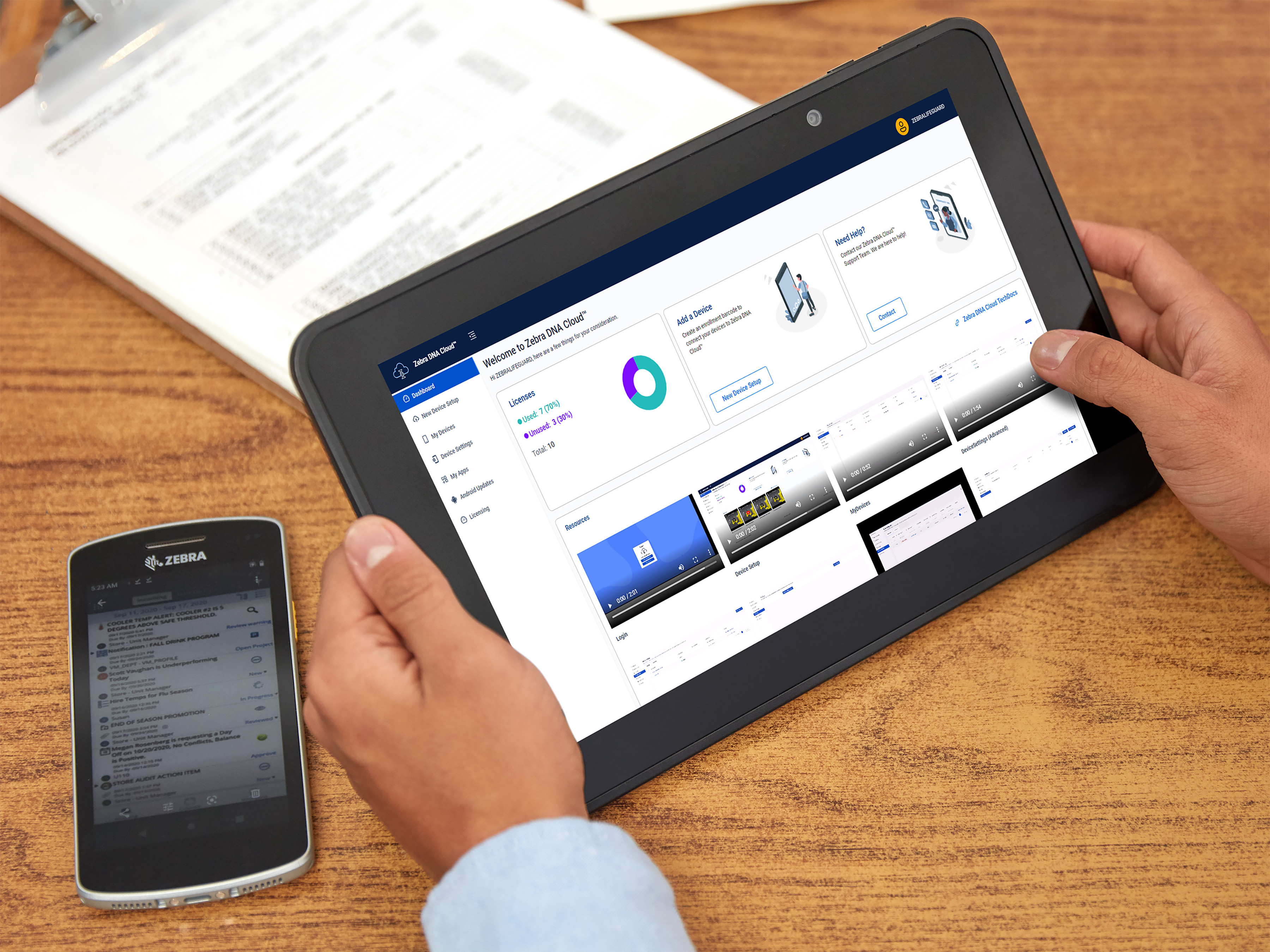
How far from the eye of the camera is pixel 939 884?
0.51 meters

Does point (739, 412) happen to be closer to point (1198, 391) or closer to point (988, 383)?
point (988, 383)

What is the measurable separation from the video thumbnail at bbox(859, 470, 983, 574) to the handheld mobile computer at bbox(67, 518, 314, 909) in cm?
37

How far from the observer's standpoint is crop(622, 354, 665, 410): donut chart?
1.67ft

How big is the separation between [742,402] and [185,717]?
1.25 ft

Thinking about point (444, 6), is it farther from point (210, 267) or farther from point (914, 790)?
point (914, 790)

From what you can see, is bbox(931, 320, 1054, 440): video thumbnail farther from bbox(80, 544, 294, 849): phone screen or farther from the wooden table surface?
bbox(80, 544, 294, 849): phone screen

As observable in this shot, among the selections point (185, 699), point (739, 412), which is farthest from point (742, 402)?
point (185, 699)

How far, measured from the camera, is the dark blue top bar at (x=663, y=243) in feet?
1.60

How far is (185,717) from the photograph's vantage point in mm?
524

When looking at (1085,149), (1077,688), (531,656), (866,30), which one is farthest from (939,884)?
(866,30)

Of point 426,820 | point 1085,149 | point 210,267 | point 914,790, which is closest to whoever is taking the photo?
point 426,820

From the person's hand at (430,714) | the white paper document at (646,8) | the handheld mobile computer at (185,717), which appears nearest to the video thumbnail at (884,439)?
the person's hand at (430,714)

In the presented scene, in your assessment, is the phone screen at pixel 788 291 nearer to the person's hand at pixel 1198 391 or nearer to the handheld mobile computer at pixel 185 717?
the person's hand at pixel 1198 391

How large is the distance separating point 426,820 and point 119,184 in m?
0.56
